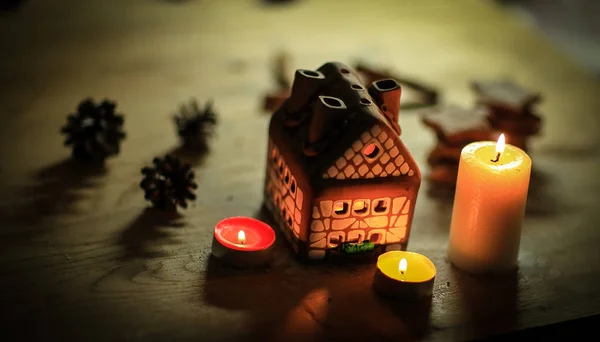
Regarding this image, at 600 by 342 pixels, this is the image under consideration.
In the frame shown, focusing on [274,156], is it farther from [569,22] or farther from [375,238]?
[569,22]

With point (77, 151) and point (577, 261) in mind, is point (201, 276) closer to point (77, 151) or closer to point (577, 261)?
point (77, 151)

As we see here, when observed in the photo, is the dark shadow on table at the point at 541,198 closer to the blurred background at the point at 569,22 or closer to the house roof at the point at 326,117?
the house roof at the point at 326,117

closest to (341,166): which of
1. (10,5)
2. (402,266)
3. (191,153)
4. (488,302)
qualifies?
(402,266)

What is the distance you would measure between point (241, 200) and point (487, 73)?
2.89 feet

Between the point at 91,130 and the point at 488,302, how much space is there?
756mm

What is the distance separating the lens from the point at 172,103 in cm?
176

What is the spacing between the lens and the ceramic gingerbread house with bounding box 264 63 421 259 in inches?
45.5

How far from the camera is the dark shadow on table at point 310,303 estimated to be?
110 centimetres

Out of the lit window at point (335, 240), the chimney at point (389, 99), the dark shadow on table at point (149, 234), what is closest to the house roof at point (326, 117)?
the chimney at point (389, 99)

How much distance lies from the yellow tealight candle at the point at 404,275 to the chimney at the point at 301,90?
0.81ft

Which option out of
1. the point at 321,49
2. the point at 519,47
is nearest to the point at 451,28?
the point at 519,47

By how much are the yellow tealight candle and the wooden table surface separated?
19mm

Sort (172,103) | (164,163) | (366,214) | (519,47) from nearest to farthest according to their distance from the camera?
(366,214) → (164,163) → (172,103) → (519,47)

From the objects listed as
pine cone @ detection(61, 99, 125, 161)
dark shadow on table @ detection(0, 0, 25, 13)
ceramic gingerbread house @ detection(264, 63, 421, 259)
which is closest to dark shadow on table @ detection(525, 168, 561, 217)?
ceramic gingerbread house @ detection(264, 63, 421, 259)
